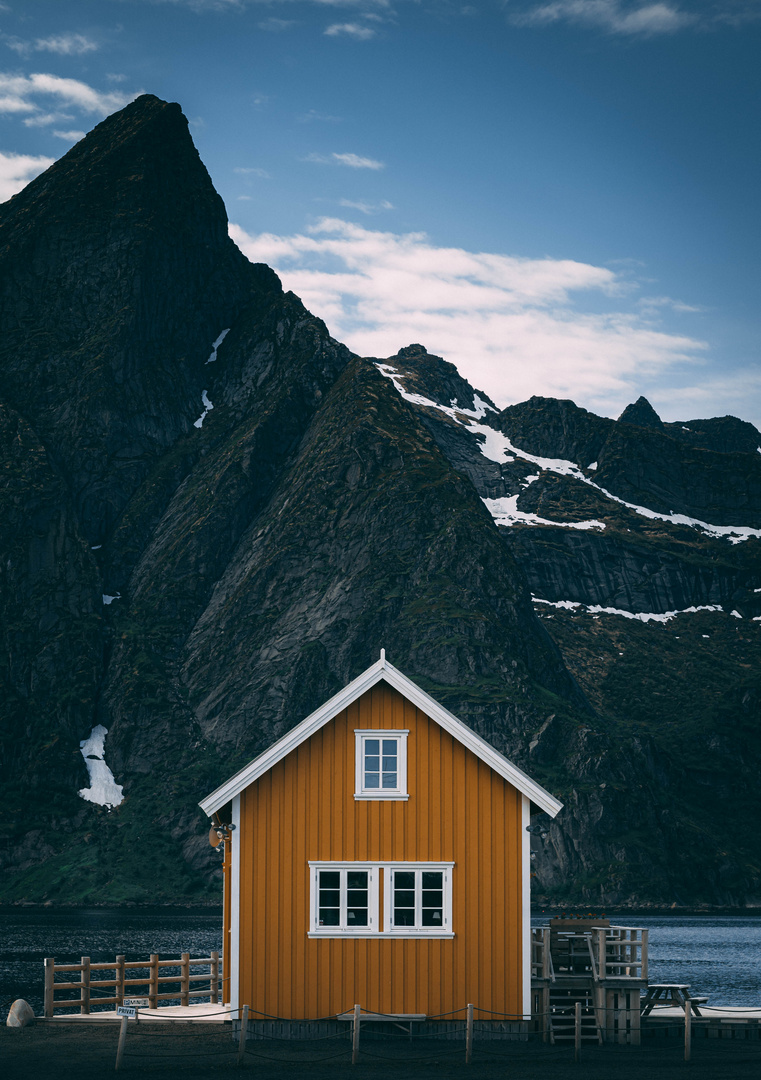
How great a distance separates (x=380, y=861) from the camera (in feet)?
105

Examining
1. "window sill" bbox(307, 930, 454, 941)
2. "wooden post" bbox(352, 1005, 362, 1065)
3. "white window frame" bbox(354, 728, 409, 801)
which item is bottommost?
"wooden post" bbox(352, 1005, 362, 1065)

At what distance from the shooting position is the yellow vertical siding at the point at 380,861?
3131cm

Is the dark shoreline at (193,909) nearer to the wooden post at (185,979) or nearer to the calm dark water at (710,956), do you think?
the calm dark water at (710,956)

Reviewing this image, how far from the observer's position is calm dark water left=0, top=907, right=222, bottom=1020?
7381 cm

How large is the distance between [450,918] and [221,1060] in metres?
6.49

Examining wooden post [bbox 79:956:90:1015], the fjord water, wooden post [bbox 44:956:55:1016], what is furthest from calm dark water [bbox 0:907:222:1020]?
wooden post [bbox 44:956:55:1016]

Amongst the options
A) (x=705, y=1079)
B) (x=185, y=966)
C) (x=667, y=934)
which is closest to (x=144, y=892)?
(x=667, y=934)

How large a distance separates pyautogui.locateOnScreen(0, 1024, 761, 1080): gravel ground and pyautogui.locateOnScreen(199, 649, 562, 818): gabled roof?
5.52m

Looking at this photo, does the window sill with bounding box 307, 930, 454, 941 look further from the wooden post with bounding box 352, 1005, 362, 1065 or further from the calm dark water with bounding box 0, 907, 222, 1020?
the calm dark water with bounding box 0, 907, 222, 1020

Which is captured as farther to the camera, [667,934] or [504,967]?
[667,934]

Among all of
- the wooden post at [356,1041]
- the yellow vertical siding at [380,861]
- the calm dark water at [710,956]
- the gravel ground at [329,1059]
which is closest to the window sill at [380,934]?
the yellow vertical siding at [380,861]

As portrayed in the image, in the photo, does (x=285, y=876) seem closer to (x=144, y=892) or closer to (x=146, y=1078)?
(x=146, y=1078)

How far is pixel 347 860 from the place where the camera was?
31984 millimetres

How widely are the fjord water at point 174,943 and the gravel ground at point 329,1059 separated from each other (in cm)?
2468
